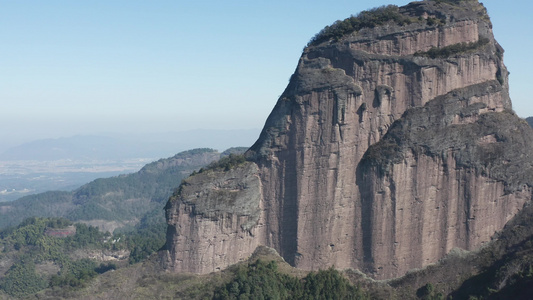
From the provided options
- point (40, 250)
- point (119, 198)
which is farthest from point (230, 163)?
point (119, 198)

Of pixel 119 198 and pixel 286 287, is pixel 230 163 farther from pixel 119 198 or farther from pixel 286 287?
pixel 119 198

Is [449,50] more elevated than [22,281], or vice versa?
[449,50]

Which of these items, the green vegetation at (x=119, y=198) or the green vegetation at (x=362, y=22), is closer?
the green vegetation at (x=362, y=22)

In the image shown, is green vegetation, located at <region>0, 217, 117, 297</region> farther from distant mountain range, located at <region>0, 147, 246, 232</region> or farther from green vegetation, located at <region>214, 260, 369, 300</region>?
distant mountain range, located at <region>0, 147, 246, 232</region>

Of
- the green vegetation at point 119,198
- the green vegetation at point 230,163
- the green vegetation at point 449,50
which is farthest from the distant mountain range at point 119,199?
the green vegetation at point 449,50

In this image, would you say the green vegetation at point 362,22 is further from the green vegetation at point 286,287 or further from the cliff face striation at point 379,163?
the green vegetation at point 286,287

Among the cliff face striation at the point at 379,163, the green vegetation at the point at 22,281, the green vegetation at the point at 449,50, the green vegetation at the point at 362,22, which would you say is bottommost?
the green vegetation at the point at 22,281

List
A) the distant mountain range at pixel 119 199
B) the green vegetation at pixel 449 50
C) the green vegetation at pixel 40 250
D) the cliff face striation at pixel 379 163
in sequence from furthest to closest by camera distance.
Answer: the distant mountain range at pixel 119 199 < the green vegetation at pixel 40 250 < the green vegetation at pixel 449 50 < the cliff face striation at pixel 379 163
